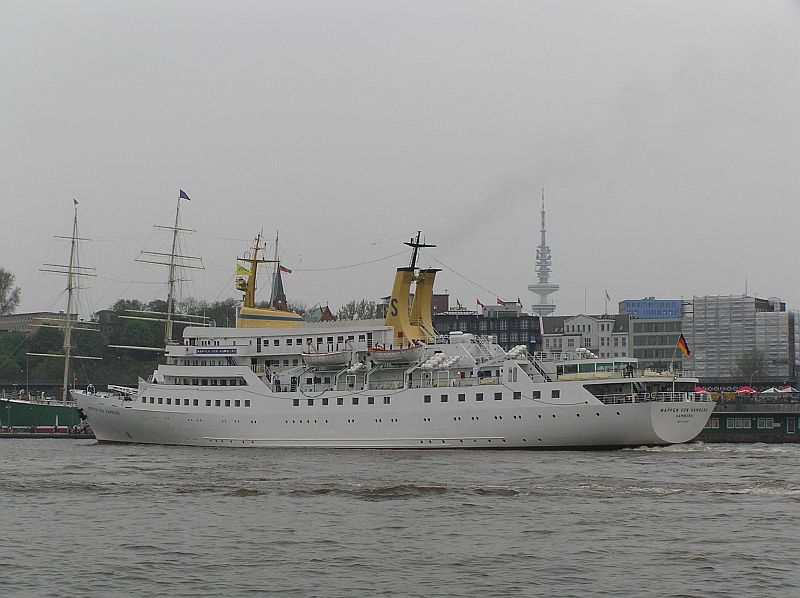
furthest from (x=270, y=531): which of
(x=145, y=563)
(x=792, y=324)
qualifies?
(x=792, y=324)

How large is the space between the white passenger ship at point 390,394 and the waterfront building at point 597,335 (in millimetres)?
65766

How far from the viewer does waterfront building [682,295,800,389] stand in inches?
4926

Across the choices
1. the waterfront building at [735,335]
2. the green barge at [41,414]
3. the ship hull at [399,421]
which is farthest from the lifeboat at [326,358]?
the waterfront building at [735,335]

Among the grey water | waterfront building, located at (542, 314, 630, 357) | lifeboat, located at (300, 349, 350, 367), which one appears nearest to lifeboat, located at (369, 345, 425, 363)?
lifeboat, located at (300, 349, 350, 367)

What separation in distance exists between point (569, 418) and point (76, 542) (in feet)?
87.9

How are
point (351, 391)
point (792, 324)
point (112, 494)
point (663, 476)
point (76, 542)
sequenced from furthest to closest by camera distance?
1. point (792, 324)
2. point (351, 391)
3. point (663, 476)
4. point (112, 494)
5. point (76, 542)

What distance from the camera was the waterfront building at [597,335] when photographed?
4855 inches

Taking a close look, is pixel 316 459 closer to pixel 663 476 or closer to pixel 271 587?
pixel 663 476

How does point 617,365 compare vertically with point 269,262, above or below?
below

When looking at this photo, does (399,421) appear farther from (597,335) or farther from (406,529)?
Result: (597,335)

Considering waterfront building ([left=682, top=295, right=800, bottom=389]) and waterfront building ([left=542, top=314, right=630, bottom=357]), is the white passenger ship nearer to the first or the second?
waterfront building ([left=542, top=314, right=630, bottom=357])

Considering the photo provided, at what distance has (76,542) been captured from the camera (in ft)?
85.5

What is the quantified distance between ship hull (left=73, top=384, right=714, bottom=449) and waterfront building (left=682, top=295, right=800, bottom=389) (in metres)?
78.3

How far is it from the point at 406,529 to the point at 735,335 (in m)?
106
